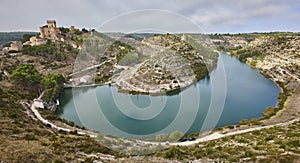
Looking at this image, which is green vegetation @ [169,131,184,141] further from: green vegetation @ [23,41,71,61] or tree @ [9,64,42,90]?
green vegetation @ [23,41,71,61]

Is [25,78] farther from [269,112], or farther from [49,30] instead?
[49,30]

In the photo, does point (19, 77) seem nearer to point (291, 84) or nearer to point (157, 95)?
point (157, 95)

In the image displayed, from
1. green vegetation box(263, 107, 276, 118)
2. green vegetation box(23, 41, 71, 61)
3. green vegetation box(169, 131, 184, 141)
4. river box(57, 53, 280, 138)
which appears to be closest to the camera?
green vegetation box(169, 131, 184, 141)

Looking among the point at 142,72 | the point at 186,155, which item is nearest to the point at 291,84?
the point at 142,72

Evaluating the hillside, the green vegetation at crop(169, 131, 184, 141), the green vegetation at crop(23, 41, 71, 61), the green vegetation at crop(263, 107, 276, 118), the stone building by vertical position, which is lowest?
the green vegetation at crop(263, 107, 276, 118)

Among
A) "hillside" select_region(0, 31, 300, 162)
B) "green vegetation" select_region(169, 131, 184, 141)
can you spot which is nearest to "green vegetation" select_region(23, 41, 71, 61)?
"hillside" select_region(0, 31, 300, 162)

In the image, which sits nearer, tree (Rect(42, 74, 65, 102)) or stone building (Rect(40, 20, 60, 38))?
tree (Rect(42, 74, 65, 102))

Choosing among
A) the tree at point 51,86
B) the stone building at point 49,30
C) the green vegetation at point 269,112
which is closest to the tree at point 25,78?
the tree at point 51,86

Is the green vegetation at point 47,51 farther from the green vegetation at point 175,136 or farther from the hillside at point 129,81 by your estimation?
the green vegetation at point 175,136
